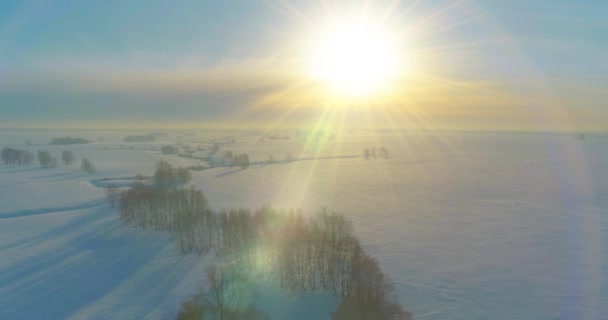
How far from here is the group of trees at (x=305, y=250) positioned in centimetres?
1502

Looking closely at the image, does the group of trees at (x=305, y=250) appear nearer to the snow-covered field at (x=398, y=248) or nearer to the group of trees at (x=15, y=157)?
the snow-covered field at (x=398, y=248)

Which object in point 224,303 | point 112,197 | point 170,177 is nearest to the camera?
point 224,303

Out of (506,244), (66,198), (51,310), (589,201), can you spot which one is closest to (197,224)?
(51,310)

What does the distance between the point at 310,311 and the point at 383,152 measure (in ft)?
296

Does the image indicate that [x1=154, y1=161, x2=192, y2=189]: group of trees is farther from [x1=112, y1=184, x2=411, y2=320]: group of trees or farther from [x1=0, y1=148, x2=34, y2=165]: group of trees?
[x1=0, y1=148, x2=34, y2=165]: group of trees

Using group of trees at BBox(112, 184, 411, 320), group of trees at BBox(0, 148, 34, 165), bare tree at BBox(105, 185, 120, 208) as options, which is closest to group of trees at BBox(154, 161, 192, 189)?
bare tree at BBox(105, 185, 120, 208)

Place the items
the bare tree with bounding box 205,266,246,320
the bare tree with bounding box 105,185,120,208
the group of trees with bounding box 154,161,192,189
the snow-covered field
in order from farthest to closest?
1. the group of trees with bounding box 154,161,192,189
2. the bare tree with bounding box 105,185,120,208
3. the snow-covered field
4. the bare tree with bounding box 205,266,246,320

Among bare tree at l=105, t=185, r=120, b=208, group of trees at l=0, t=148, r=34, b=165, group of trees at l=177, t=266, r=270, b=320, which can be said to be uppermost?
group of trees at l=0, t=148, r=34, b=165

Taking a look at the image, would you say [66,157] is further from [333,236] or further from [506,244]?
[506,244]

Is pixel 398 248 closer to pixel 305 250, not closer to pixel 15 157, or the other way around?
pixel 305 250

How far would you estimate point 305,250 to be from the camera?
2050cm

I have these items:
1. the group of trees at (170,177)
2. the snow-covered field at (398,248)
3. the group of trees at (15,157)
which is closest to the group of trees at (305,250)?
the snow-covered field at (398,248)

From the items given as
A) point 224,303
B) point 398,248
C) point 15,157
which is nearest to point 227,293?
point 224,303

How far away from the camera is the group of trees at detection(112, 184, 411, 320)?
1502cm
